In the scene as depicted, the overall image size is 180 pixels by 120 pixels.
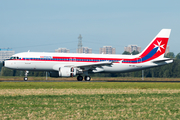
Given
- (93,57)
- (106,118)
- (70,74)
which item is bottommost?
(106,118)

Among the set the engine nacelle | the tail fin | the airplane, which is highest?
the tail fin

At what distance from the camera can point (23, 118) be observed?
11.8 metres

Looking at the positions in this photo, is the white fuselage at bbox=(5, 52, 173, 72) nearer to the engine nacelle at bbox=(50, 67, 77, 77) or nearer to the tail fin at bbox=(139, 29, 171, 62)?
the engine nacelle at bbox=(50, 67, 77, 77)

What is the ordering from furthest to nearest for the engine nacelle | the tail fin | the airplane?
the tail fin < the airplane < the engine nacelle

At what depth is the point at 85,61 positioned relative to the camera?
5025 centimetres

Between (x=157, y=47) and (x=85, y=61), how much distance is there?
14287mm

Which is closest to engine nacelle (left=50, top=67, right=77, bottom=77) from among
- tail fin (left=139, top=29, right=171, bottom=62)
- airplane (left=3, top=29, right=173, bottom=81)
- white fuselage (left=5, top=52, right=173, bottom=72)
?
airplane (left=3, top=29, right=173, bottom=81)

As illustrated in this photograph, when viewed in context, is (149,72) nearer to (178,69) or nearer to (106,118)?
(178,69)

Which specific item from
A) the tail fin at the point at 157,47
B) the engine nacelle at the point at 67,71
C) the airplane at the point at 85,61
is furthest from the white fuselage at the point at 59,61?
the tail fin at the point at 157,47

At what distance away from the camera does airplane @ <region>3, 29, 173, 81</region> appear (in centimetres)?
4788

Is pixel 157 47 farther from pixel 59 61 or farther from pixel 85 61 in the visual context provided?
pixel 59 61

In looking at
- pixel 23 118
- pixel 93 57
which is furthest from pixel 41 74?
pixel 23 118

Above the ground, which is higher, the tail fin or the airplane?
the tail fin

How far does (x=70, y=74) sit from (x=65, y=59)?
133 inches
